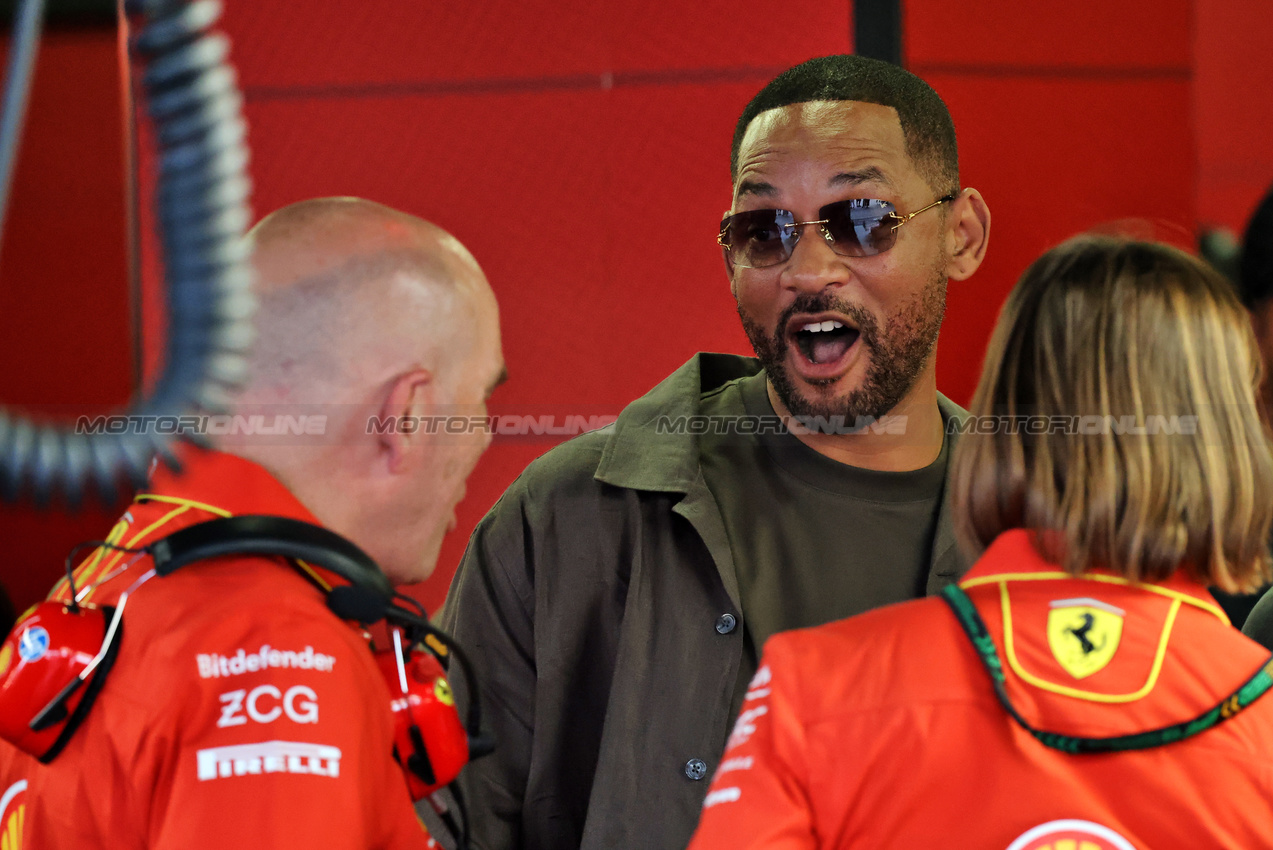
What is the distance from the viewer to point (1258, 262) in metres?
A: 1.82

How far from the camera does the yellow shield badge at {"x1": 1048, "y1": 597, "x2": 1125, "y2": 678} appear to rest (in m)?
0.91

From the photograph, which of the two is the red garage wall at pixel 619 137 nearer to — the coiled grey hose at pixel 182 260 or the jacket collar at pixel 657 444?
the jacket collar at pixel 657 444

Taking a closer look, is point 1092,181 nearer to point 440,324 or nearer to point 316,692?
point 440,324

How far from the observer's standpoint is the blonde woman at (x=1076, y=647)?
0.87 meters

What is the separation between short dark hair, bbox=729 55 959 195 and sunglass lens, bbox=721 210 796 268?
157 mm

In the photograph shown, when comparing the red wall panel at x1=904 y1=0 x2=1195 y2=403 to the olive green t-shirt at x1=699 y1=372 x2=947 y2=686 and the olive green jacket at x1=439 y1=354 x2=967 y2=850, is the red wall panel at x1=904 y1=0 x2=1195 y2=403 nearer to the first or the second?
the olive green t-shirt at x1=699 y1=372 x2=947 y2=686

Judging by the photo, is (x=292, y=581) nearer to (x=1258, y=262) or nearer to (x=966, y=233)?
(x=966, y=233)

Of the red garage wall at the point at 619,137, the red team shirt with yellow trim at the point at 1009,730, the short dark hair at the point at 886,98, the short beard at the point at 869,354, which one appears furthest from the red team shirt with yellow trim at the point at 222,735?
the red garage wall at the point at 619,137

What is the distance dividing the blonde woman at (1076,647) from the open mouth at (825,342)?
0.62m

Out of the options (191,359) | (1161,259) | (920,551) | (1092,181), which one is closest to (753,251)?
(920,551)

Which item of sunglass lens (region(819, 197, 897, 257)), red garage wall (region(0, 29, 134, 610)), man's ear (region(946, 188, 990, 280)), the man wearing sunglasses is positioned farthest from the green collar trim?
red garage wall (region(0, 29, 134, 610))

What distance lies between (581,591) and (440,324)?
646 millimetres

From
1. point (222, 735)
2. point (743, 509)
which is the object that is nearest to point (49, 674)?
point (222, 735)

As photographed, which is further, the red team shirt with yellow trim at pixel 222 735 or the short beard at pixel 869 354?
the short beard at pixel 869 354
